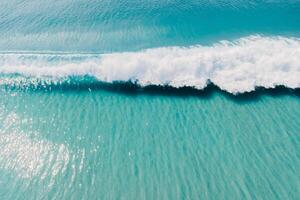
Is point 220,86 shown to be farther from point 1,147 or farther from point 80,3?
point 80,3

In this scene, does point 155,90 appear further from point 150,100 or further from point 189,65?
point 189,65

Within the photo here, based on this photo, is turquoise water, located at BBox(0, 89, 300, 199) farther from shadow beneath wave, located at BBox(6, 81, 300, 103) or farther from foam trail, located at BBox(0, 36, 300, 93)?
foam trail, located at BBox(0, 36, 300, 93)

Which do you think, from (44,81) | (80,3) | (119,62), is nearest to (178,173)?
(119,62)

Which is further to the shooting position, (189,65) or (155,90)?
(189,65)

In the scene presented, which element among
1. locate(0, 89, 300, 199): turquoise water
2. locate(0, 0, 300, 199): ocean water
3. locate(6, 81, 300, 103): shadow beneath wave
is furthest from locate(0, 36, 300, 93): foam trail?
locate(0, 89, 300, 199): turquoise water

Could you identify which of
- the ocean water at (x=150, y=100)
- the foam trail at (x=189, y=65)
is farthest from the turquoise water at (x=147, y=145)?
the foam trail at (x=189, y=65)

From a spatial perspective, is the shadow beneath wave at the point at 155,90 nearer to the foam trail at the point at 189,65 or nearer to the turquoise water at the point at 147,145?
→ the turquoise water at the point at 147,145

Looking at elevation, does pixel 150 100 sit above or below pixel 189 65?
below

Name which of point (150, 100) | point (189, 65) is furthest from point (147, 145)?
point (189, 65)
